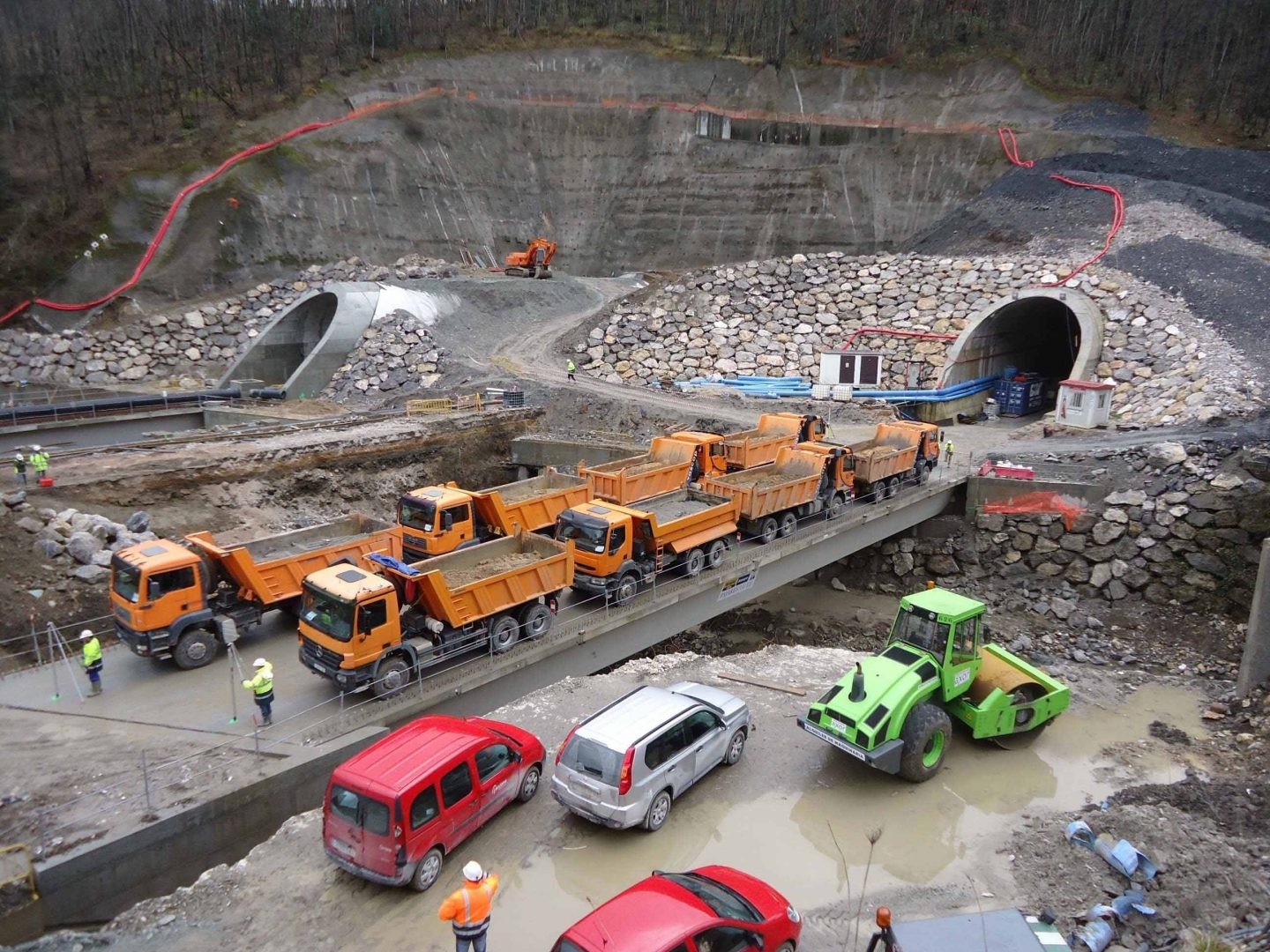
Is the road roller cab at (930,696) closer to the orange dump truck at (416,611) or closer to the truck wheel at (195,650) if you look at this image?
the orange dump truck at (416,611)

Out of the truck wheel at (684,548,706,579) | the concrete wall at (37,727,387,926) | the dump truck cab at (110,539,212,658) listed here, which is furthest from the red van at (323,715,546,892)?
the truck wheel at (684,548,706,579)

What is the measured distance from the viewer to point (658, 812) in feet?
28.8

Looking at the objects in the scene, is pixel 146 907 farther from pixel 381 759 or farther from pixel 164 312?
pixel 164 312

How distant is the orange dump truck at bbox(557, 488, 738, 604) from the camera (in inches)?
555

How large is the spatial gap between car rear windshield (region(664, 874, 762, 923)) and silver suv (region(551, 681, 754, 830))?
143cm

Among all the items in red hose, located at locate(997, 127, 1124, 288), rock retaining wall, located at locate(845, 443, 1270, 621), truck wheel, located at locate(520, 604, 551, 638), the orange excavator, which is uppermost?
red hose, located at locate(997, 127, 1124, 288)

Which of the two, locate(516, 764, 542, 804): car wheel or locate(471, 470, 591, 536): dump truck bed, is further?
locate(471, 470, 591, 536): dump truck bed

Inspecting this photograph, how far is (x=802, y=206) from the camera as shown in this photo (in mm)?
47500

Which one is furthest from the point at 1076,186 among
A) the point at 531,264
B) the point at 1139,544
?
the point at 531,264

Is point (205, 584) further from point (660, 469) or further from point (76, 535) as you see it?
point (660, 469)

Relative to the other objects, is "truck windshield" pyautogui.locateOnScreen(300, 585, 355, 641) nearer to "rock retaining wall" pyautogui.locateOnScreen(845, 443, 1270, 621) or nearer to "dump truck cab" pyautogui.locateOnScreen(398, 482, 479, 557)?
"dump truck cab" pyautogui.locateOnScreen(398, 482, 479, 557)

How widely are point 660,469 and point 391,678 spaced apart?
28.0 ft

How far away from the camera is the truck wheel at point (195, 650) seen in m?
12.7

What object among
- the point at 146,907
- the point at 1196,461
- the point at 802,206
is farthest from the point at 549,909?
the point at 802,206
